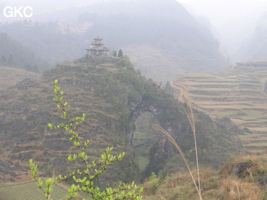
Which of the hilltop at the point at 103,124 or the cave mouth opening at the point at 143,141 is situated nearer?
the hilltop at the point at 103,124

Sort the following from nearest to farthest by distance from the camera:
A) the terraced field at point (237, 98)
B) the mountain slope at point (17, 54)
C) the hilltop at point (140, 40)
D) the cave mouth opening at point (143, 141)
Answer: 1. the cave mouth opening at point (143, 141)
2. the terraced field at point (237, 98)
3. the mountain slope at point (17, 54)
4. the hilltop at point (140, 40)

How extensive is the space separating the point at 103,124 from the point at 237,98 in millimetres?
33852

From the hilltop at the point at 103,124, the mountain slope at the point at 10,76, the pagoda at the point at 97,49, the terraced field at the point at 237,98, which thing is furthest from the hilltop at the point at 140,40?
the hilltop at the point at 103,124

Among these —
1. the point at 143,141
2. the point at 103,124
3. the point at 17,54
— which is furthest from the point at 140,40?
the point at 103,124

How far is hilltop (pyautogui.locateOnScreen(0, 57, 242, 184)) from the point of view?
2719 cm

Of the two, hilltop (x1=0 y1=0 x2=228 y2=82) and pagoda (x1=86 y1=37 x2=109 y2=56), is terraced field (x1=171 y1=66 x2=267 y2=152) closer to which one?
pagoda (x1=86 y1=37 x2=109 y2=56)

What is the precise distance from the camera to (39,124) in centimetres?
3064

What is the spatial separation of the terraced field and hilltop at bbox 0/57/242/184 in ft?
11.5

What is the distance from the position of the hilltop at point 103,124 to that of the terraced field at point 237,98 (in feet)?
11.5

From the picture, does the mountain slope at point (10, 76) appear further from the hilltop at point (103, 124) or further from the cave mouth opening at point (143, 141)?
the cave mouth opening at point (143, 141)

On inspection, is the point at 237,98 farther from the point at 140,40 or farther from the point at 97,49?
the point at 140,40

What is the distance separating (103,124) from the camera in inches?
1272

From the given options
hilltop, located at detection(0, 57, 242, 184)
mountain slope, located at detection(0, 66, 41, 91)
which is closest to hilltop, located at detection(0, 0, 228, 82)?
mountain slope, located at detection(0, 66, 41, 91)

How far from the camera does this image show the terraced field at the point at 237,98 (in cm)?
4259
